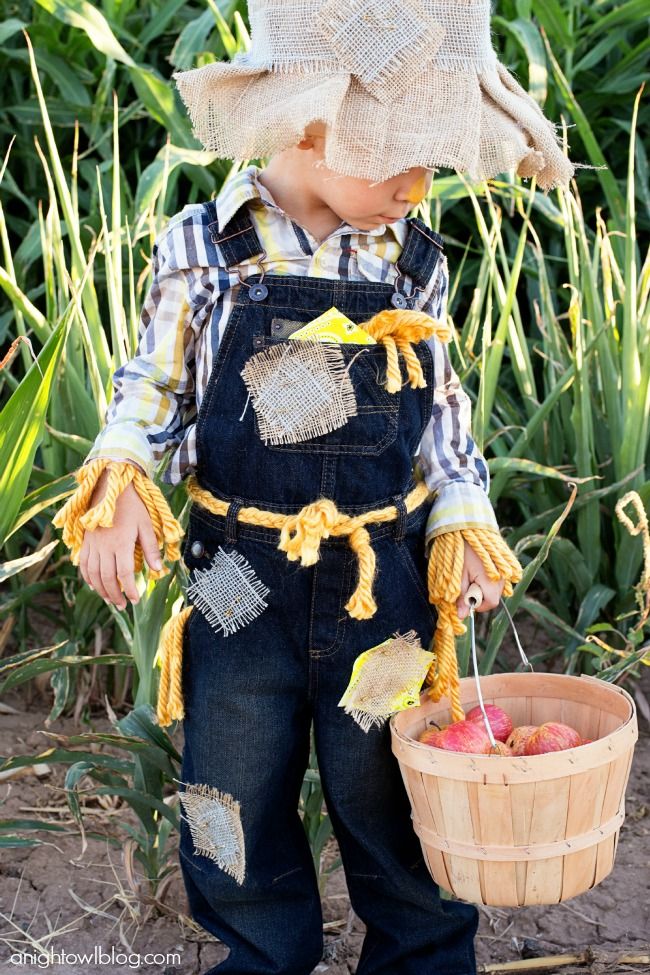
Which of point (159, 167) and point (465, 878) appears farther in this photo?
point (159, 167)

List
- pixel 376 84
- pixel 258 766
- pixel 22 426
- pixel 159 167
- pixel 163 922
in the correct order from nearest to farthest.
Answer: pixel 376 84, pixel 258 766, pixel 22 426, pixel 163 922, pixel 159 167

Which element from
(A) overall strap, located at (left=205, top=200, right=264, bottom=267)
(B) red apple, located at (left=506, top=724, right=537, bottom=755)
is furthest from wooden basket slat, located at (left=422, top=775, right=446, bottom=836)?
(A) overall strap, located at (left=205, top=200, right=264, bottom=267)

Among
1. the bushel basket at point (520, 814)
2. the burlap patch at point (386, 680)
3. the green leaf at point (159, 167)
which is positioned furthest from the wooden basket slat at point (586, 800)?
the green leaf at point (159, 167)

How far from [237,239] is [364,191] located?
15 cm

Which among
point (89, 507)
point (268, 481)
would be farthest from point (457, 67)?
point (89, 507)

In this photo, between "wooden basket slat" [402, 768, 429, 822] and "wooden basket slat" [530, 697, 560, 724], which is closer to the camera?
"wooden basket slat" [402, 768, 429, 822]

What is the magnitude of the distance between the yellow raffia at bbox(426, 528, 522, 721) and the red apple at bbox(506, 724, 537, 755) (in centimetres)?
6

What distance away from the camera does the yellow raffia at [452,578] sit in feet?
4.14

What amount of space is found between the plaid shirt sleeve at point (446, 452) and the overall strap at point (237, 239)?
0.21 meters

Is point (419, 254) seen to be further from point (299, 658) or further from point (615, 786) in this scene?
point (615, 786)

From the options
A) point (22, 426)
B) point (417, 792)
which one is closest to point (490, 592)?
point (417, 792)

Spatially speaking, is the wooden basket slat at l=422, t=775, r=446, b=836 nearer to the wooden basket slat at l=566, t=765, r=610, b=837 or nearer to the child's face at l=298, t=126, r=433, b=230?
the wooden basket slat at l=566, t=765, r=610, b=837

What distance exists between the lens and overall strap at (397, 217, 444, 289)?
4.16 ft

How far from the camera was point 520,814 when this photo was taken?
1.11 m
